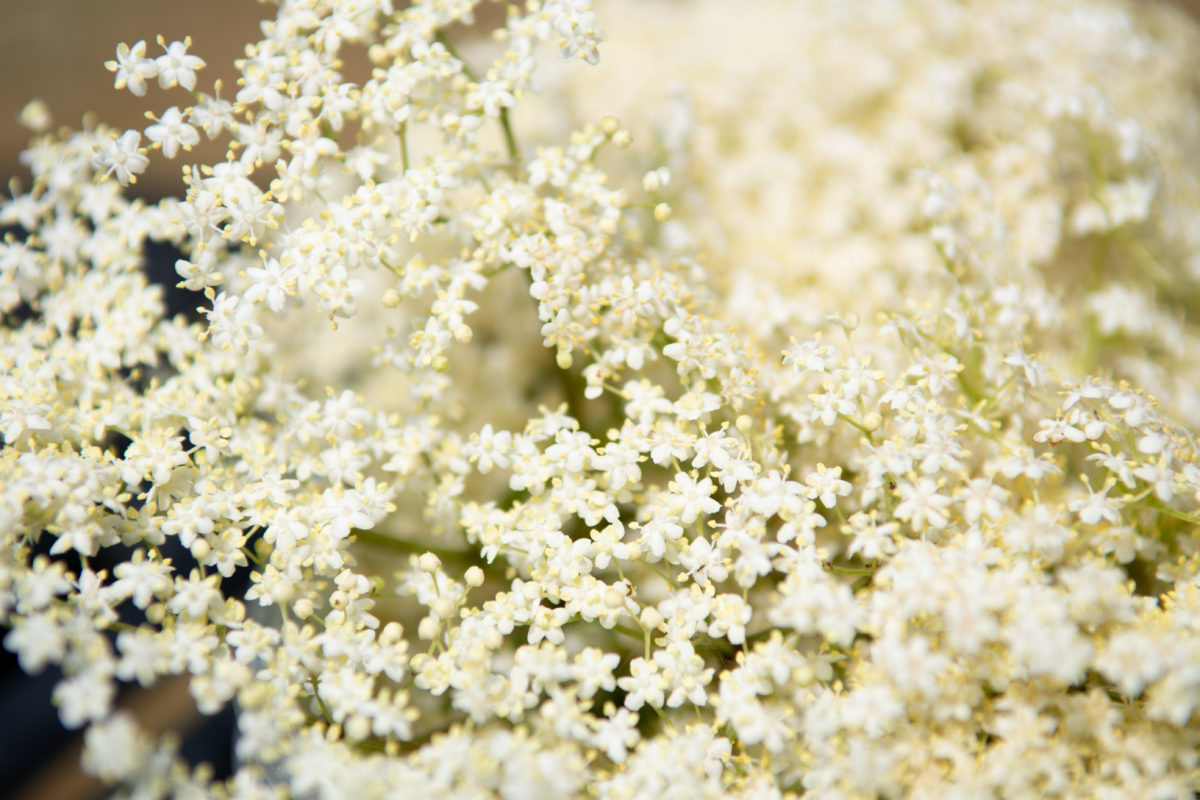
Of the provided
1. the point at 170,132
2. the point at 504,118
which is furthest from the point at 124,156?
the point at 504,118

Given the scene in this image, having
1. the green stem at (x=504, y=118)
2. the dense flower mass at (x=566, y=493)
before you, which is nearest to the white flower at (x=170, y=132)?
the dense flower mass at (x=566, y=493)

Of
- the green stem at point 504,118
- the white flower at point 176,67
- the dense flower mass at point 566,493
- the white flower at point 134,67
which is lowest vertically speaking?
the dense flower mass at point 566,493

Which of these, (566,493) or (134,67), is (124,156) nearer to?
(134,67)

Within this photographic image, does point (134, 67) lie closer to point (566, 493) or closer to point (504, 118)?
point (504, 118)

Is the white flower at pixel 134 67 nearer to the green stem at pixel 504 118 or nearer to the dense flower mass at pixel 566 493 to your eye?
the dense flower mass at pixel 566 493

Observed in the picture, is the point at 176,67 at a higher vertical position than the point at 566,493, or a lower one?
higher

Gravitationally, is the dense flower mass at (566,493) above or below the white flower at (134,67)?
below

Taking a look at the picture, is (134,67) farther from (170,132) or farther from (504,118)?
(504,118)

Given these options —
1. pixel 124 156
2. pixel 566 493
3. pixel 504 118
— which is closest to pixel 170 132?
pixel 124 156

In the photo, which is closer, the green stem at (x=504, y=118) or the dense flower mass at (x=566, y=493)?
the dense flower mass at (x=566, y=493)

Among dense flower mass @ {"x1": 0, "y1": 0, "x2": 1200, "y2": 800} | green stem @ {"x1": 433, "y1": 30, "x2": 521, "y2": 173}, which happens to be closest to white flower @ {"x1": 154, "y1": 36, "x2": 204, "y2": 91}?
dense flower mass @ {"x1": 0, "y1": 0, "x2": 1200, "y2": 800}
